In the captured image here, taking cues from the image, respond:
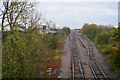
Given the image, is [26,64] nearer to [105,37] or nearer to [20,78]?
[20,78]

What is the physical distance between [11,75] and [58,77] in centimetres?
435

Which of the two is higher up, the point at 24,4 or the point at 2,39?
the point at 24,4

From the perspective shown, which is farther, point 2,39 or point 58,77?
point 58,77

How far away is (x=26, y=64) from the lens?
5184 mm

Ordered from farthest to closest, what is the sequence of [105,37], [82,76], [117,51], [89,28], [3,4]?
[89,28]
[105,37]
[117,51]
[82,76]
[3,4]

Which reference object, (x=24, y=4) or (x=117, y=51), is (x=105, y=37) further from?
(x=24, y=4)

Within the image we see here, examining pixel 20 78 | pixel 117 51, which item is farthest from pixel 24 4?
pixel 117 51

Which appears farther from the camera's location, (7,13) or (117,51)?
(117,51)

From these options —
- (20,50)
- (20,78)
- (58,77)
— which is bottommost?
(58,77)

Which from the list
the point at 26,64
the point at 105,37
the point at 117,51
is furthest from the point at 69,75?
the point at 105,37

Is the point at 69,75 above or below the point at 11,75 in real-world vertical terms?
below

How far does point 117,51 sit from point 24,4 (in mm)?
7471

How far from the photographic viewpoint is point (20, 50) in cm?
468

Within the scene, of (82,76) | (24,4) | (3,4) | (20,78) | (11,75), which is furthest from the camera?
(82,76)
